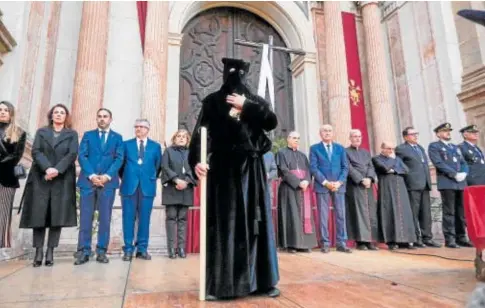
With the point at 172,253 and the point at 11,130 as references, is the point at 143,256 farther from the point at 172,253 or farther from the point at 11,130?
the point at 11,130

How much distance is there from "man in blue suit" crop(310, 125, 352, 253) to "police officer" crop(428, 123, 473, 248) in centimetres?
171

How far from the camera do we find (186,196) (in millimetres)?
5266

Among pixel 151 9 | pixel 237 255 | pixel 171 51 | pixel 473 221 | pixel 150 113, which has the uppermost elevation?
pixel 151 9

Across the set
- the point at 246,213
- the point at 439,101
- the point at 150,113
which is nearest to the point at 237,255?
the point at 246,213

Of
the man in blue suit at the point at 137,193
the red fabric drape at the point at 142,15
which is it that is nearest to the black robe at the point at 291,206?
the man in blue suit at the point at 137,193

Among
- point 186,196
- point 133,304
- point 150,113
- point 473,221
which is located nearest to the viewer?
point 133,304

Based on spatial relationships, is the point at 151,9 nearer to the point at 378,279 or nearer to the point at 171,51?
the point at 171,51

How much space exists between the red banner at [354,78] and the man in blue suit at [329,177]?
13.7ft

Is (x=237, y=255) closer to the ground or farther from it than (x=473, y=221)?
closer to the ground

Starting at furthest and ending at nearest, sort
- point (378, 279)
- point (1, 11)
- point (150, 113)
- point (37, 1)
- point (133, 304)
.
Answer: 1. point (150, 113)
2. point (37, 1)
3. point (1, 11)
4. point (378, 279)
5. point (133, 304)

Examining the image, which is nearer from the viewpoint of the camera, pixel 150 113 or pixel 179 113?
Result: pixel 150 113

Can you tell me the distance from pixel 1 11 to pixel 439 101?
31.5ft

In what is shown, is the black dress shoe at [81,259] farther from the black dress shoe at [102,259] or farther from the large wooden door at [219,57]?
the large wooden door at [219,57]

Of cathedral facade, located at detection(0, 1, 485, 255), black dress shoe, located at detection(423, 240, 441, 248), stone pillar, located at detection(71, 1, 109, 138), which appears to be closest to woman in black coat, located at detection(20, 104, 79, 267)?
cathedral facade, located at detection(0, 1, 485, 255)
